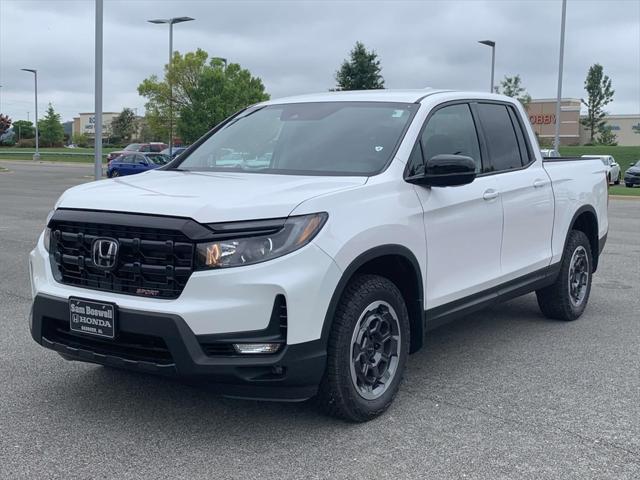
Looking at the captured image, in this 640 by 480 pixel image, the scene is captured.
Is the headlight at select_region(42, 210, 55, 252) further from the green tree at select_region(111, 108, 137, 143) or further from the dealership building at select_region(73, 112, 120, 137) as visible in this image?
the dealership building at select_region(73, 112, 120, 137)

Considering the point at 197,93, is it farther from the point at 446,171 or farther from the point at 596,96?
the point at 596,96

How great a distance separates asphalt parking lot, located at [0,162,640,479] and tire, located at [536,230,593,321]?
56 cm

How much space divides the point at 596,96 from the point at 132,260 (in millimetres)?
93348

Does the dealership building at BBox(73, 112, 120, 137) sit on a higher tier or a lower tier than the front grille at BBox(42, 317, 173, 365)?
higher

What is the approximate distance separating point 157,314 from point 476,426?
1.85 meters

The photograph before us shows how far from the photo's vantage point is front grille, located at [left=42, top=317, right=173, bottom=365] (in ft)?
12.9

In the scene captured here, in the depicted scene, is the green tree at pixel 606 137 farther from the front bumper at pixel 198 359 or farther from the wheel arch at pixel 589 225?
the front bumper at pixel 198 359


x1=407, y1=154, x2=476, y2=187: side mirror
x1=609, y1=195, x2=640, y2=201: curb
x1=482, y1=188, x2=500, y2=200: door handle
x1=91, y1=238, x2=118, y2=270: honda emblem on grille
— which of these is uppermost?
x1=407, y1=154, x2=476, y2=187: side mirror

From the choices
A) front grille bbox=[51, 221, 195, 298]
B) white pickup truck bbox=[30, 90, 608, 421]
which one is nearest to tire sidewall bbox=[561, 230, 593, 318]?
white pickup truck bbox=[30, 90, 608, 421]

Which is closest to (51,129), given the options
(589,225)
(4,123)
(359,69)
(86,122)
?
(4,123)

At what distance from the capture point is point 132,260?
397 centimetres

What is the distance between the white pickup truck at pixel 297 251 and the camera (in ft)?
12.5

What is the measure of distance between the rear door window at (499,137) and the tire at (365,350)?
1.77 metres

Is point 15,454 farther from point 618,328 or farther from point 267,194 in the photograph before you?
point 618,328
